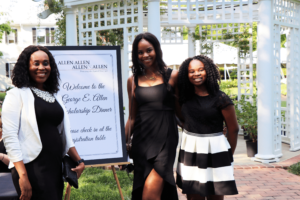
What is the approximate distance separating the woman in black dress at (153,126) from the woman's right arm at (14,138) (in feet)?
3.06

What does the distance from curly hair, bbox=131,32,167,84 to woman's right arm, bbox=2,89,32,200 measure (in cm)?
106

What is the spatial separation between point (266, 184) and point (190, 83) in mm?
2944

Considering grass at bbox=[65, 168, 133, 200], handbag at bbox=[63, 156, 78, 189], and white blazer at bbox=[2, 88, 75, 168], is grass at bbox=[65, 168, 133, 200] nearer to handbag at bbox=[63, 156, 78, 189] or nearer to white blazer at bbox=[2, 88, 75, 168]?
handbag at bbox=[63, 156, 78, 189]

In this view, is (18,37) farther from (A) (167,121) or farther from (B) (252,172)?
(A) (167,121)

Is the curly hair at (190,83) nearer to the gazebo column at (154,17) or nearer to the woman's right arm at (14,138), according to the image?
the woman's right arm at (14,138)

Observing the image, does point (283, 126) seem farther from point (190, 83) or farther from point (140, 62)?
point (140, 62)

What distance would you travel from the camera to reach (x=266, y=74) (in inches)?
233

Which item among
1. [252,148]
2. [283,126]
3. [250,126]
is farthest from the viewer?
[283,126]

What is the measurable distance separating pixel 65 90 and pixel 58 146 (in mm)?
1408

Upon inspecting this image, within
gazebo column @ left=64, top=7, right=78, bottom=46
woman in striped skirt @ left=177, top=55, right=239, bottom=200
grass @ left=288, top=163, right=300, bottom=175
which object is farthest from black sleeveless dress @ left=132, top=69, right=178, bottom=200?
gazebo column @ left=64, top=7, right=78, bottom=46

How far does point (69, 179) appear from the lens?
237cm

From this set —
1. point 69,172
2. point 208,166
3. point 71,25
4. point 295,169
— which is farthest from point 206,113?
point 71,25

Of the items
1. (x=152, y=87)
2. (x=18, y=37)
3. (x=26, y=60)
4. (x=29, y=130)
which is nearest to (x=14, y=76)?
(x=26, y=60)

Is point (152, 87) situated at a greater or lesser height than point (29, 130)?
greater
